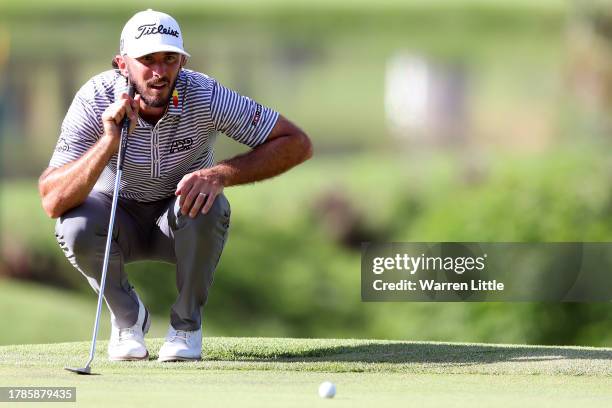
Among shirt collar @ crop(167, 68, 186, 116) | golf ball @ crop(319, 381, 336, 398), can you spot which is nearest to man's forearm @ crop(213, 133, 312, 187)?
shirt collar @ crop(167, 68, 186, 116)

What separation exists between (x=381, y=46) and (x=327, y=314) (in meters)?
4.83

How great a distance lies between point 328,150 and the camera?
18.7 meters

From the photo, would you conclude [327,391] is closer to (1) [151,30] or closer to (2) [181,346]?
(2) [181,346]

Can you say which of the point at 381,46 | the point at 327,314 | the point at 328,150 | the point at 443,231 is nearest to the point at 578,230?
the point at 443,231

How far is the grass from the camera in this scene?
3.86m

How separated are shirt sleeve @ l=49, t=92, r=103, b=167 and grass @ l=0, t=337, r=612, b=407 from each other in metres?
0.71

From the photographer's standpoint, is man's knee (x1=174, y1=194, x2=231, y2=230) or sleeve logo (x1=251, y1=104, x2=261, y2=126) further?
sleeve logo (x1=251, y1=104, x2=261, y2=126)

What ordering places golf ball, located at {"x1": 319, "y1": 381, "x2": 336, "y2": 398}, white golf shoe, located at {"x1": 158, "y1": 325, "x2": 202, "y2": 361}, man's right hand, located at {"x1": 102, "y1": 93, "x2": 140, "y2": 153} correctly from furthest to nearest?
white golf shoe, located at {"x1": 158, "y1": 325, "x2": 202, "y2": 361}, man's right hand, located at {"x1": 102, "y1": 93, "x2": 140, "y2": 153}, golf ball, located at {"x1": 319, "y1": 381, "x2": 336, "y2": 398}

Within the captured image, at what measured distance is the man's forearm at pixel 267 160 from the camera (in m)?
4.82

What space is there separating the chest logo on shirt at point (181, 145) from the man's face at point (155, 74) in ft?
0.61

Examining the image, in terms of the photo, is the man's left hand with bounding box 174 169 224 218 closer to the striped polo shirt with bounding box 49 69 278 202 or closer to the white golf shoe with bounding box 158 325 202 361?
the striped polo shirt with bounding box 49 69 278 202

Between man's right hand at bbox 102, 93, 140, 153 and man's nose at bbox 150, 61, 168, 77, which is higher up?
man's nose at bbox 150, 61, 168, 77

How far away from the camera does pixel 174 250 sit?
5.02 m

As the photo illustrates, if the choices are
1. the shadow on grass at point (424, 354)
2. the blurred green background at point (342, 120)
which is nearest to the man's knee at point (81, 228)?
the shadow on grass at point (424, 354)
